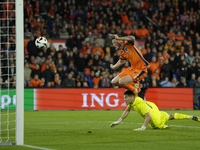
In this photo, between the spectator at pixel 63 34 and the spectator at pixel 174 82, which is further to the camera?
the spectator at pixel 63 34

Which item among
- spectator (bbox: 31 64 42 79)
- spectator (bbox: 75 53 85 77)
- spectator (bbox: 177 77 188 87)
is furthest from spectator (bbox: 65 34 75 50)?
spectator (bbox: 177 77 188 87)

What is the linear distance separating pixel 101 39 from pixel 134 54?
11.7 metres

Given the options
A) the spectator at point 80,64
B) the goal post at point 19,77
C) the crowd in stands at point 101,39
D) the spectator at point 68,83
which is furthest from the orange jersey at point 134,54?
the spectator at point 80,64

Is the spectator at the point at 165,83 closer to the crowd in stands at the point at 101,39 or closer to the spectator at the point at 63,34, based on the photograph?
the crowd in stands at the point at 101,39

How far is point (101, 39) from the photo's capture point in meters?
22.0

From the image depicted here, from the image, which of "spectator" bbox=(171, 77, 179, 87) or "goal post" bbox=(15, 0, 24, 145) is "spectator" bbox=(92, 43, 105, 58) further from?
"goal post" bbox=(15, 0, 24, 145)

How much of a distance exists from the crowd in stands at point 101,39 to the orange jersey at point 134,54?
7056 millimetres

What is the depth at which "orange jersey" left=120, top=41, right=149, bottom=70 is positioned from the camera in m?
10.4

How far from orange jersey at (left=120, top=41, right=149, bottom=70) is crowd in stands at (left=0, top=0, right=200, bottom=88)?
23.2ft

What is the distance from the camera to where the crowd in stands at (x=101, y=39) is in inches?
757

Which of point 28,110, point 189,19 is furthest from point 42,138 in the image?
point 189,19

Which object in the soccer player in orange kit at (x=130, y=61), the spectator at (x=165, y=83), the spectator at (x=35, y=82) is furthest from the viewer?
the spectator at (x=165, y=83)

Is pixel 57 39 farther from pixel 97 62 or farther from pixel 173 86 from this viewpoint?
pixel 173 86

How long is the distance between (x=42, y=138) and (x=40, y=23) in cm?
1555
